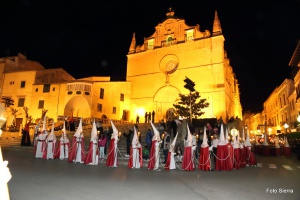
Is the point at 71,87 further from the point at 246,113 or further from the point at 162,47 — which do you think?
the point at 246,113

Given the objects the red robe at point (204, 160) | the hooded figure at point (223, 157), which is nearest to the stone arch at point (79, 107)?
the red robe at point (204, 160)

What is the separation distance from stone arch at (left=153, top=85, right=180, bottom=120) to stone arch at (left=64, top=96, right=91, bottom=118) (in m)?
9.95

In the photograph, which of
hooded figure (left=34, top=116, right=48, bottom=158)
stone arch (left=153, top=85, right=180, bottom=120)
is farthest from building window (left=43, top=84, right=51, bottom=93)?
hooded figure (left=34, top=116, right=48, bottom=158)

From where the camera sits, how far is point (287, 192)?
5684 millimetres

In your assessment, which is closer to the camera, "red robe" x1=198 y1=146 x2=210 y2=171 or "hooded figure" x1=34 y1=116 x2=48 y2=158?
"red robe" x1=198 y1=146 x2=210 y2=171

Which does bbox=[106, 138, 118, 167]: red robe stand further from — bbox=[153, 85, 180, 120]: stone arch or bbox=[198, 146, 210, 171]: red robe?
bbox=[153, 85, 180, 120]: stone arch

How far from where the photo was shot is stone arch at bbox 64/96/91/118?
30636mm

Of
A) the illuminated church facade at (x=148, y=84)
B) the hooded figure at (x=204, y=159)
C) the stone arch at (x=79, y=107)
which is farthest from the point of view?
the stone arch at (x=79, y=107)

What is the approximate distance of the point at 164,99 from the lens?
3206 cm

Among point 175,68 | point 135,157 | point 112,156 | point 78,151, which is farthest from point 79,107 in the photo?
point 135,157

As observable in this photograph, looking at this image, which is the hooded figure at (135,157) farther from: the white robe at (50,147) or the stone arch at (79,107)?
the stone arch at (79,107)

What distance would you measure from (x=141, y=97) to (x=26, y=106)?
61.5 ft

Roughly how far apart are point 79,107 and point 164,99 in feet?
42.3

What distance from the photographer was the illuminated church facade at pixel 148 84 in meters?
29.5
